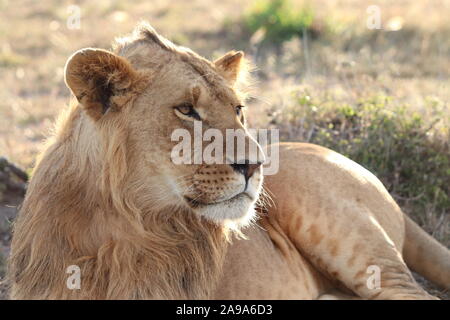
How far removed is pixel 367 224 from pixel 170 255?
3.61 ft

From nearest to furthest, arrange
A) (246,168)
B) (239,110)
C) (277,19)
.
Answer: (246,168)
(239,110)
(277,19)

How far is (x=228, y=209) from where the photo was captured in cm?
288

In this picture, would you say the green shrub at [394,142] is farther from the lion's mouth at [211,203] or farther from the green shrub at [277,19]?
the green shrub at [277,19]

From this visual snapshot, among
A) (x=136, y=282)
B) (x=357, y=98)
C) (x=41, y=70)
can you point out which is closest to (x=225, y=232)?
(x=136, y=282)

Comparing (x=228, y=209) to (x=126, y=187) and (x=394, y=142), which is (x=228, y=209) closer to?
(x=126, y=187)

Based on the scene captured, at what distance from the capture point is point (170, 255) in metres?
3.01

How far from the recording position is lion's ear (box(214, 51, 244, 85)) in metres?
3.37

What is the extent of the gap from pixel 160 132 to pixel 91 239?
518mm

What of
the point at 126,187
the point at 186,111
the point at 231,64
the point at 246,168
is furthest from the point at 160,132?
the point at 231,64

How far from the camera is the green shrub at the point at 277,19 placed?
993 centimetres

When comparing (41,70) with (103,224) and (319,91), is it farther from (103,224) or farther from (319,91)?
(103,224)

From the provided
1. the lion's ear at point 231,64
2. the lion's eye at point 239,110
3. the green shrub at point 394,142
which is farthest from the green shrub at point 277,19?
the lion's eye at point 239,110

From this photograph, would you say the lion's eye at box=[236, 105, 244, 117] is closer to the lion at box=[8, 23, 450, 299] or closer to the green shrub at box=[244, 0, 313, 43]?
the lion at box=[8, 23, 450, 299]

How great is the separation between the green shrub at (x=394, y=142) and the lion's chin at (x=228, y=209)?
6.73 ft
